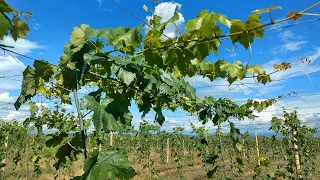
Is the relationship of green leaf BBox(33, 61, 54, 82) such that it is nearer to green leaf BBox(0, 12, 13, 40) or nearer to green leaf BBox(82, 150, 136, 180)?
green leaf BBox(0, 12, 13, 40)

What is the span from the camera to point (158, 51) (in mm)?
2100

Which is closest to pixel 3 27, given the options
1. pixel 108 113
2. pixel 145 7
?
pixel 108 113

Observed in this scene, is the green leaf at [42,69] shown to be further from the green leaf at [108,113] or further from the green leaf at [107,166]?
the green leaf at [107,166]

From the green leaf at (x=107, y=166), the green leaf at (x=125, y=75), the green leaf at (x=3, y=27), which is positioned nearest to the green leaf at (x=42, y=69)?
the green leaf at (x=125, y=75)

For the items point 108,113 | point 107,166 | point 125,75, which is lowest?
point 107,166

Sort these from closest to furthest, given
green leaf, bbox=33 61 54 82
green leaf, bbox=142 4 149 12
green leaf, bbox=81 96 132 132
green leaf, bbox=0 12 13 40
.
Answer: green leaf, bbox=0 12 13 40 < green leaf, bbox=81 96 132 132 < green leaf, bbox=33 61 54 82 < green leaf, bbox=142 4 149 12

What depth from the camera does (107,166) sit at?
1576 mm

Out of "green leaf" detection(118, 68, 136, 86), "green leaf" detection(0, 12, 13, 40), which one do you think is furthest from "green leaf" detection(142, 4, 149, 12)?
"green leaf" detection(0, 12, 13, 40)

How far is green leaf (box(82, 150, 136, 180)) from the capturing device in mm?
1538

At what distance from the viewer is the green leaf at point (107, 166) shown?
1538mm

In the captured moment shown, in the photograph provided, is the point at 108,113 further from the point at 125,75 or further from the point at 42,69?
the point at 42,69

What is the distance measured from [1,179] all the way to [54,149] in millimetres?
11144

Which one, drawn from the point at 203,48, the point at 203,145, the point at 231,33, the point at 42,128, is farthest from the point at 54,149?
the point at 42,128

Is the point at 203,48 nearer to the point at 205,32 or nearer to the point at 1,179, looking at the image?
the point at 205,32
